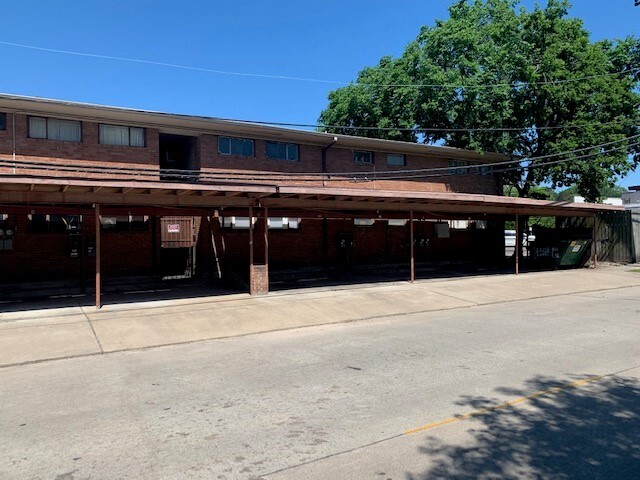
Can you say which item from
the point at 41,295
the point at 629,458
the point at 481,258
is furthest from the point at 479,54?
the point at 629,458

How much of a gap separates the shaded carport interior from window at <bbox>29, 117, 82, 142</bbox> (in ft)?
9.33

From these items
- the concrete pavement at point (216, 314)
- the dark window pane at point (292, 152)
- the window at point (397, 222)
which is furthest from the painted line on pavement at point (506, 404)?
the window at point (397, 222)

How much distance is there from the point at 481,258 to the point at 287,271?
12103mm

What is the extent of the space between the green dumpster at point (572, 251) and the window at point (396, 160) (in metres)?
8.59

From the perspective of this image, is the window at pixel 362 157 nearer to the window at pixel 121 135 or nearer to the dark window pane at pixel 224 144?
→ the dark window pane at pixel 224 144

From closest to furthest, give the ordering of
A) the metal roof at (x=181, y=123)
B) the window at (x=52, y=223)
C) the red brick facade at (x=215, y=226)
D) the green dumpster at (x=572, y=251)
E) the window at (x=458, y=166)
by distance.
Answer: the metal roof at (x=181, y=123) → the red brick facade at (x=215, y=226) → the window at (x=52, y=223) → the green dumpster at (x=572, y=251) → the window at (x=458, y=166)

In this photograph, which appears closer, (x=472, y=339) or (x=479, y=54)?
(x=472, y=339)

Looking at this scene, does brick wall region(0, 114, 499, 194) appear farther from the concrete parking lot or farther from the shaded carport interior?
the concrete parking lot

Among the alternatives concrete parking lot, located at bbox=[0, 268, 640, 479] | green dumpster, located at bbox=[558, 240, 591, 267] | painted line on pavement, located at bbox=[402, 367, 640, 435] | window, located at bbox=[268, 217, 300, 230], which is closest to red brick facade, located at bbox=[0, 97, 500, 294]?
window, located at bbox=[268, 217, 300, 230]

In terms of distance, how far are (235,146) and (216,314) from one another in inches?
362

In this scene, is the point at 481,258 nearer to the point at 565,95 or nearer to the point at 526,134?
the point at 526,134

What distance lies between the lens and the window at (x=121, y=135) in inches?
647

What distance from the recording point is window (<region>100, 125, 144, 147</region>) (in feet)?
53.9

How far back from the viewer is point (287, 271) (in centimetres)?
1952
